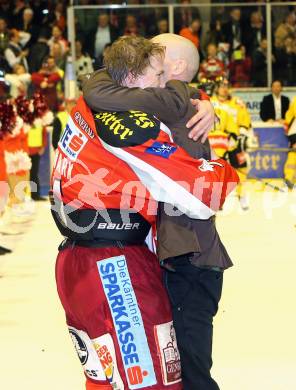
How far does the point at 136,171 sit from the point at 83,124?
10.5 inches

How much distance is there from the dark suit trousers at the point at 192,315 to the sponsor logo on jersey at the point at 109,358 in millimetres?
242

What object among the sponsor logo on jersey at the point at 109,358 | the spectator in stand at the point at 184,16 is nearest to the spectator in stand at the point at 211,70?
the spectator in stand at the point at 184,16

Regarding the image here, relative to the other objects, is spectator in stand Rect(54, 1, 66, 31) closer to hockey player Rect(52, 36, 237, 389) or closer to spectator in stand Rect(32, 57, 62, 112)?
spectator in stand Rect(32, 57, 62, 112)

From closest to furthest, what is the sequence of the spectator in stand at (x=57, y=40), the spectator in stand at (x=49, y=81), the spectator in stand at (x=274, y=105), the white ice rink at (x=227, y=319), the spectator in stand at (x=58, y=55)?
the white ice rink at (x=227, y=319) → the spectator in stand at (x=49, y=81) → the spectator in stand at (x=274, y=105) → the spectator in stand at (x=58, y=55) → the spectator in stand at (x=57, y=40)

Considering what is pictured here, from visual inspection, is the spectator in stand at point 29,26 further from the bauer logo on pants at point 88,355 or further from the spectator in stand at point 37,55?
the bauer logo on pants at point 88,355

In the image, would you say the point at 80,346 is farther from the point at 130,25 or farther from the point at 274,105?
the point at 130,25

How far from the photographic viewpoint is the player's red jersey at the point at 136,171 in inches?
125

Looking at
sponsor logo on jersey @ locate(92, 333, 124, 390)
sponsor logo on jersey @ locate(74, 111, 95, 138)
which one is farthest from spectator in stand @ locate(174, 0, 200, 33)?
sponsor logo on jersey @ locate(92, 333, 124, 390)

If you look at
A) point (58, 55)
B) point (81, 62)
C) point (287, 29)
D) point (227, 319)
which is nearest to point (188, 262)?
point (227, 319)

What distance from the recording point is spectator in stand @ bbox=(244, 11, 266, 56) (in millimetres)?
18297

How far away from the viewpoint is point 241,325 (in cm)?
639

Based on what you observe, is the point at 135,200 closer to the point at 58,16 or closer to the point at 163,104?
the point at 163,104

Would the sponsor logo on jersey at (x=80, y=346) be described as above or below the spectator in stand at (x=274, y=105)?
above

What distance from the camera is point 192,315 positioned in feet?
11.1
